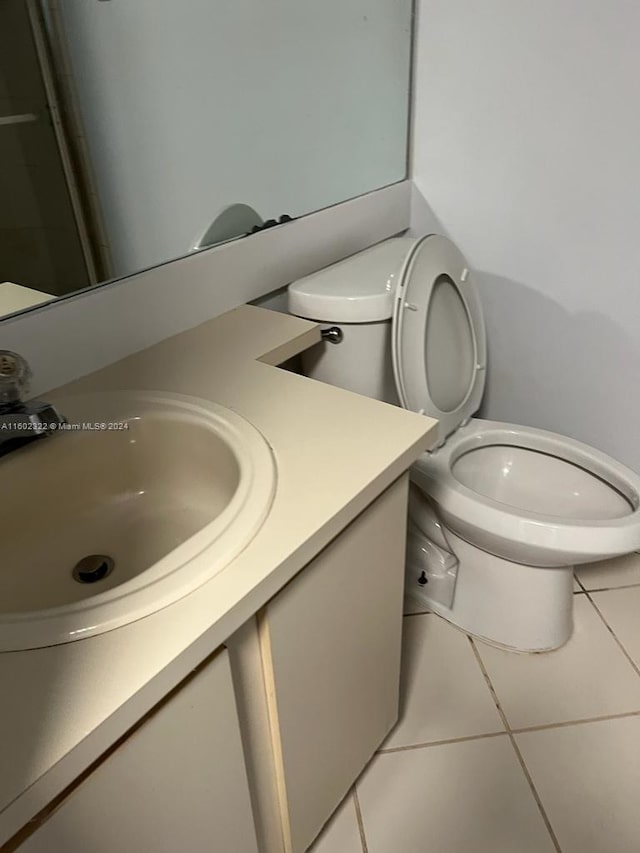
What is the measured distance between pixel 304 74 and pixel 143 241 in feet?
2.08

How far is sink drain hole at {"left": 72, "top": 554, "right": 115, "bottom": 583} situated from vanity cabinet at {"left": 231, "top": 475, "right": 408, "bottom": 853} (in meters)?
0.25

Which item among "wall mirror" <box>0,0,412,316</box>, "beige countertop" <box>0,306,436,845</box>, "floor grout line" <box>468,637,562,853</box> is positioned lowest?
"floor grout line" <box>468,637,562,853</box>

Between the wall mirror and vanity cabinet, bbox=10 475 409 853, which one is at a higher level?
the wall mirror

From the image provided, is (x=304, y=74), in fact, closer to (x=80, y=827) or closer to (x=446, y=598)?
(x=446, y=598)

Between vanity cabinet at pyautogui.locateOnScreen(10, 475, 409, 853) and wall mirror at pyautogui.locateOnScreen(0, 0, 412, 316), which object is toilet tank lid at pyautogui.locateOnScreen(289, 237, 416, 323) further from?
vanity cabinet at pyautogui.locateOnScreen(10, 475, 409, 853)

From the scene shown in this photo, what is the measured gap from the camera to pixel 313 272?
145 cm

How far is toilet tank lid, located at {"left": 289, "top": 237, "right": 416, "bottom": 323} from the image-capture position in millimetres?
1273

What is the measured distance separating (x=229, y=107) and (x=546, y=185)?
73cm

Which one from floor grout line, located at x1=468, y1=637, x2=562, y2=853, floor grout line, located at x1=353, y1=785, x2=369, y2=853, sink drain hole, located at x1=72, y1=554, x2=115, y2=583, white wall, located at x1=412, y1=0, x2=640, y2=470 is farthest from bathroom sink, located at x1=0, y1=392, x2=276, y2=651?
white wall, located at x1=412, y1=0, x2=640, y2=470

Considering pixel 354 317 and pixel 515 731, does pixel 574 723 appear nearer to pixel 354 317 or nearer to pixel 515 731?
pixel 515 731

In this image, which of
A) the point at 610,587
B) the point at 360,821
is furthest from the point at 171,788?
the point at 610,587

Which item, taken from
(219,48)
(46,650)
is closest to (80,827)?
(46,650)

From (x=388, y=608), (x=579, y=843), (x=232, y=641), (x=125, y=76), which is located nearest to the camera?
(x=232, y=641)

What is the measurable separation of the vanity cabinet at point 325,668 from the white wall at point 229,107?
0.63 metres
